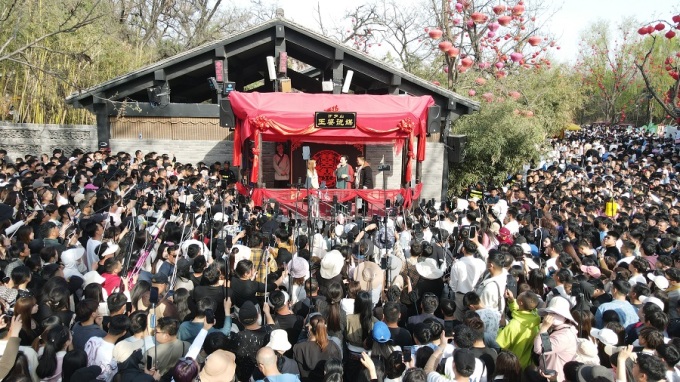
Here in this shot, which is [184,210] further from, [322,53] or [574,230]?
[322,53]

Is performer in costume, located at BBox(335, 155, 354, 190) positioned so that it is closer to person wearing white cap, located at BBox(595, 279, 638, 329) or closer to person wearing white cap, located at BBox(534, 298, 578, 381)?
person wearing white cap, located at BBox(595, 279, 638, 329)

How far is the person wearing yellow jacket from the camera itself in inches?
181

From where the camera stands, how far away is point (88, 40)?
17.2m

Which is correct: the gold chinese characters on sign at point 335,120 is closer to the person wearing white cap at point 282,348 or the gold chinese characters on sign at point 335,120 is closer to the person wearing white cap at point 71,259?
the person wearing white cap at point 71,259

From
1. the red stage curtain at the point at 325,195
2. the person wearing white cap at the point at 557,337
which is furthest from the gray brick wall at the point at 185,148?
the person wearing white cap at the point at 557,337

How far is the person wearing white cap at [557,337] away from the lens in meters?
4.21

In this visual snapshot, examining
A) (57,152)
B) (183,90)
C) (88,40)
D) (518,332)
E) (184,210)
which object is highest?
(88,40)

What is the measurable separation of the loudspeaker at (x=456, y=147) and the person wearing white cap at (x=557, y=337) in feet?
37.4

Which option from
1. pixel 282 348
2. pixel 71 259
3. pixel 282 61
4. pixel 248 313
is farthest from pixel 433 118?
pixel 282 348

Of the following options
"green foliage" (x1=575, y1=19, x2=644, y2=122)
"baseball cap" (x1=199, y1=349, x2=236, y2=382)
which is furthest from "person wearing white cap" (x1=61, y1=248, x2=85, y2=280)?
"green foliage" (x1=575, y1=19, x2=644, y2=122)

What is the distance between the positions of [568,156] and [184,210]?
17853 mm

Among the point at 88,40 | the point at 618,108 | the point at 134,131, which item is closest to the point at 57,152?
the point at 134,131

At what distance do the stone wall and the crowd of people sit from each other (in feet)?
17.7

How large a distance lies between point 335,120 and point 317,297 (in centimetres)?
797
